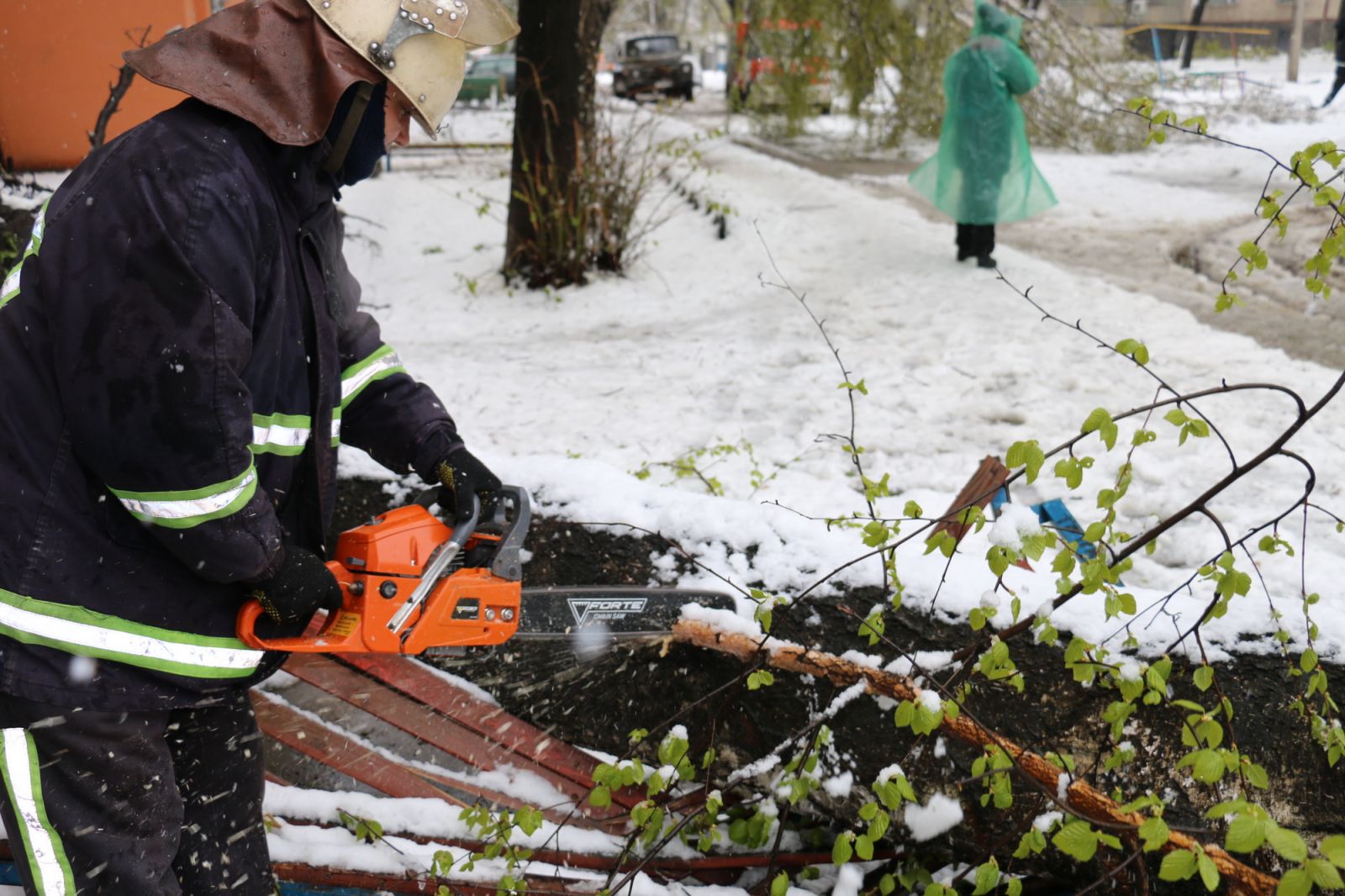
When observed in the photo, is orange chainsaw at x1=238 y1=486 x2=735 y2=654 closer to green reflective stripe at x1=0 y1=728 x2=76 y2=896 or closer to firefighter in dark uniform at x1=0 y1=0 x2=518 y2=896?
firefighter in dark uniform at x1=0 y1=0 x2=518 y2=896

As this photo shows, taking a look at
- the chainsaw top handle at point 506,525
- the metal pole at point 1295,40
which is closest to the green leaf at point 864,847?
the chainsaw top handle at point 506,525

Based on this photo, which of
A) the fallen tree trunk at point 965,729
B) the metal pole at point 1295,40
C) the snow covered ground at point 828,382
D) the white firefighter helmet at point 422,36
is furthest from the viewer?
the metal pole at point 1295,40

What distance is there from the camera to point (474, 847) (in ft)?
7.27

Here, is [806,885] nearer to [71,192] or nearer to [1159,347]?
[71,192]

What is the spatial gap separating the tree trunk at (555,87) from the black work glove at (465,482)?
14.9ft

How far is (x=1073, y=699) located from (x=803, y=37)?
1197cm

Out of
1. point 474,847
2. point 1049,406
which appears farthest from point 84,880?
point 1049,406

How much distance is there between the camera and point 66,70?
6242 millimetres

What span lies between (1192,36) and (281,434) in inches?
717

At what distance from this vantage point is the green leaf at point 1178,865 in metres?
1.24

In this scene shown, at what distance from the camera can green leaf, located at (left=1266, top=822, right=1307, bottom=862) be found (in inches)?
40.3

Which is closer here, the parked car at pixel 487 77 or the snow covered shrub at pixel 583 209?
the snow covered shrub at pixel 583 209

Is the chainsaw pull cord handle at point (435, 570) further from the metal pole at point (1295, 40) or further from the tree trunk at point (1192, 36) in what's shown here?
the tree trunk at point (1192, 36)

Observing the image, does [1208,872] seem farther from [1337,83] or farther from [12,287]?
[1337,83]
